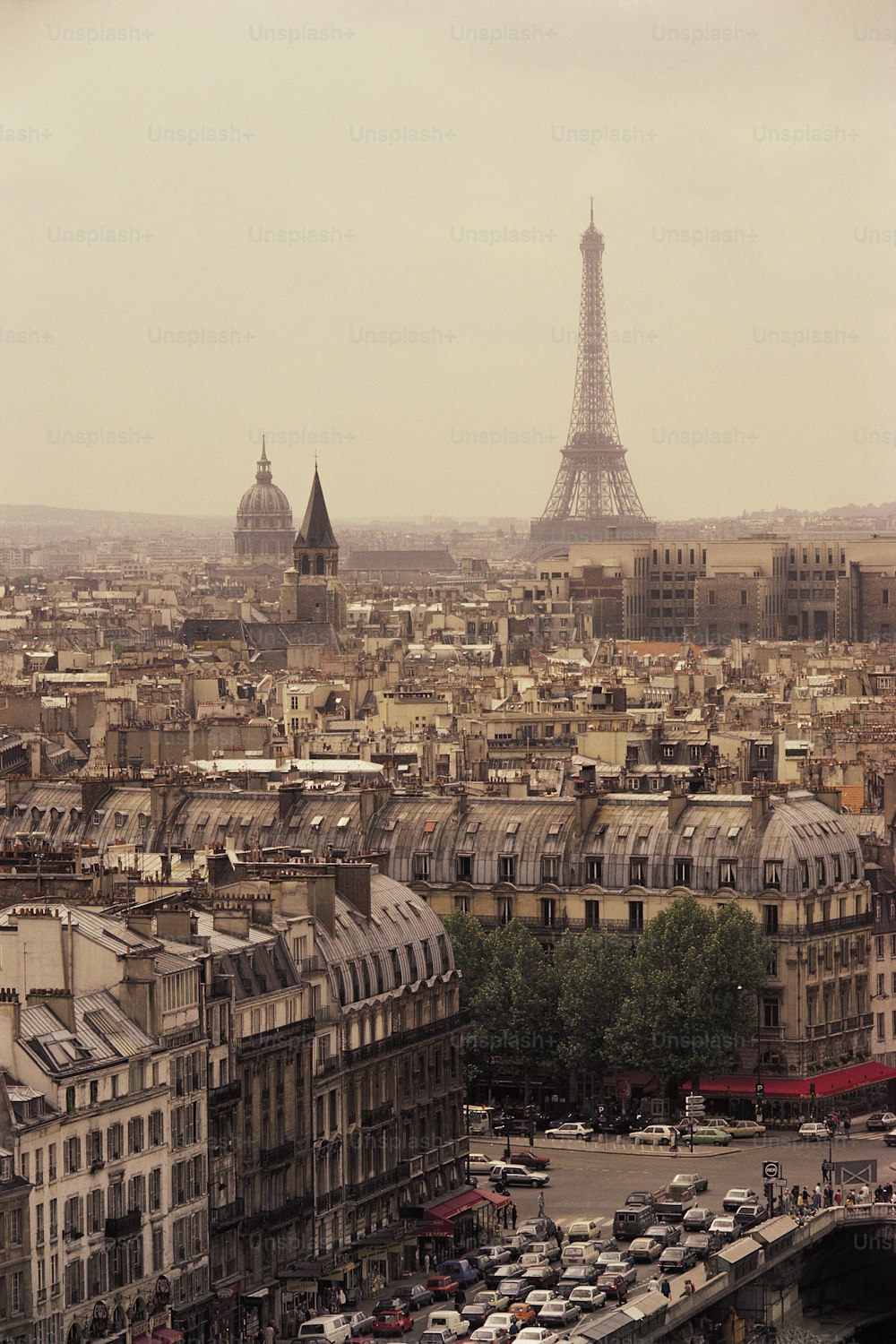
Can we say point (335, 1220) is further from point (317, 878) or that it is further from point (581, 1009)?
point (581, 1009)

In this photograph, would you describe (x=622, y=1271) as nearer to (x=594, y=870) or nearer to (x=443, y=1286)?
(x=443, y=1286)

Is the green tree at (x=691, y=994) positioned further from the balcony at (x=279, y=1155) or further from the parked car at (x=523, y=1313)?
the parked car at (x=523, y=1313)

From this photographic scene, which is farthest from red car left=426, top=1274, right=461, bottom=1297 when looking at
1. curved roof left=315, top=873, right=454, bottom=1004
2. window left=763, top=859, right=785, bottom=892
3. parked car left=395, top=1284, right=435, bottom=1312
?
window left=763, top=859, right=785, bottom=892

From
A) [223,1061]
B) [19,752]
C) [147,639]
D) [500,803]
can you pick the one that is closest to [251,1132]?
[223,1061]

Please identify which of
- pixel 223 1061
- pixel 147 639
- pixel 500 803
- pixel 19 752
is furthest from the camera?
pixel 147 639

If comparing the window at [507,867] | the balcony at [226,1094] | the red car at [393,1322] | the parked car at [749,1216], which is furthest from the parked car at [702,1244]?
the window at [507,867]

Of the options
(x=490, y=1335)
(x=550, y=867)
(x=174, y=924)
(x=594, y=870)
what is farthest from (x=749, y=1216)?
(x=550, y=867)

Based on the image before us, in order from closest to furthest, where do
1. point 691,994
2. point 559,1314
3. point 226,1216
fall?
point 559,1314
point 226,1216
point 691,994
